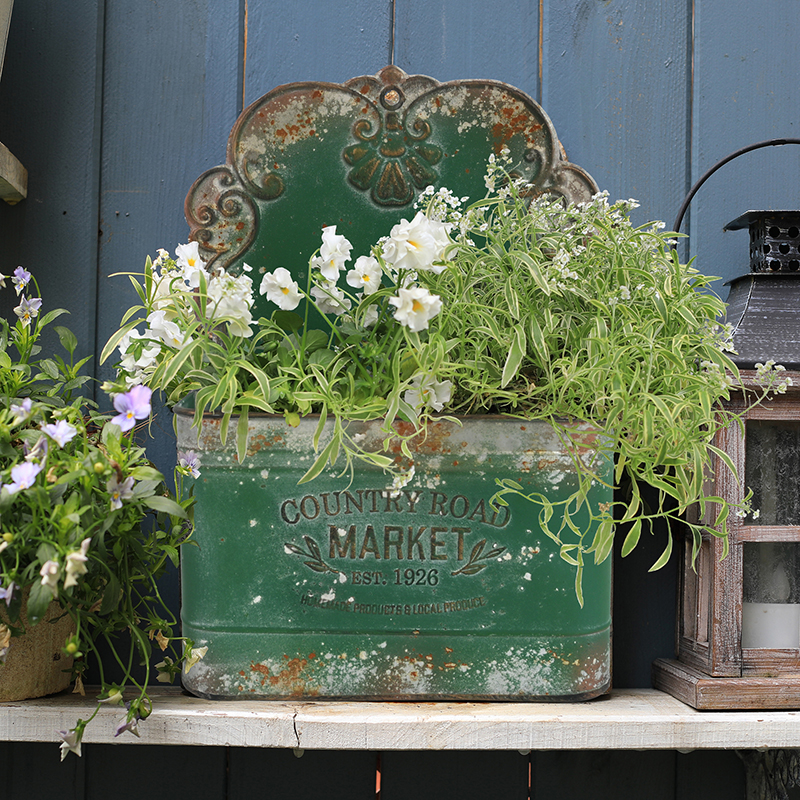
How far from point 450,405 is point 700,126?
0.56 metres

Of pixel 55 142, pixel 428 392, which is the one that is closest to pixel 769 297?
pixel 428 392

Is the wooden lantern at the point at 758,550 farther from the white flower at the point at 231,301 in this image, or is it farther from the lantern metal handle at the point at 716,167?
the white flower at the point at 231,301

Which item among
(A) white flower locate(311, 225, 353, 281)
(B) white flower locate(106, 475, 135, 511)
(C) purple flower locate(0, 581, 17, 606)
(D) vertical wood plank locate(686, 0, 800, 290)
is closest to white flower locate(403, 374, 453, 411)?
(A) white flower locate(311, 225, 353, 281)

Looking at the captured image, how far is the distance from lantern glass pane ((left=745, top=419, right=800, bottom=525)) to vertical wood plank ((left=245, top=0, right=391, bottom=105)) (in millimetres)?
650

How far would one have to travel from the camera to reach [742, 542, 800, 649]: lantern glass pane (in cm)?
72

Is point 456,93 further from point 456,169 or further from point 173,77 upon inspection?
point 173,77

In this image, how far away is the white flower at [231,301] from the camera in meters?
0.62

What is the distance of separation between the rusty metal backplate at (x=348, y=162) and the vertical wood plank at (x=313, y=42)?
10cm

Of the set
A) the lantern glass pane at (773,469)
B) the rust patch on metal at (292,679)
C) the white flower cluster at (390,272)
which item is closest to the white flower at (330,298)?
the white flower cluster at (390,272)

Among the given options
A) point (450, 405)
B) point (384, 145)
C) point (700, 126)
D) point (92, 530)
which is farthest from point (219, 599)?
point (700, 126)

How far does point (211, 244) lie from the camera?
81cm

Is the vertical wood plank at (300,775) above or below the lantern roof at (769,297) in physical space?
below

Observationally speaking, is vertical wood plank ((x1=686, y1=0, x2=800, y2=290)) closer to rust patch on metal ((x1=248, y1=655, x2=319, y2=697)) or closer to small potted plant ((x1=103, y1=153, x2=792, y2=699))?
small potted plant ((x1=103, y1=153, x2=792, y2=699))

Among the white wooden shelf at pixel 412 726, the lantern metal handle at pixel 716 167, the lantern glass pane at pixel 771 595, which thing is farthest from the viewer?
the lantern metal handle at pixel 716 167
